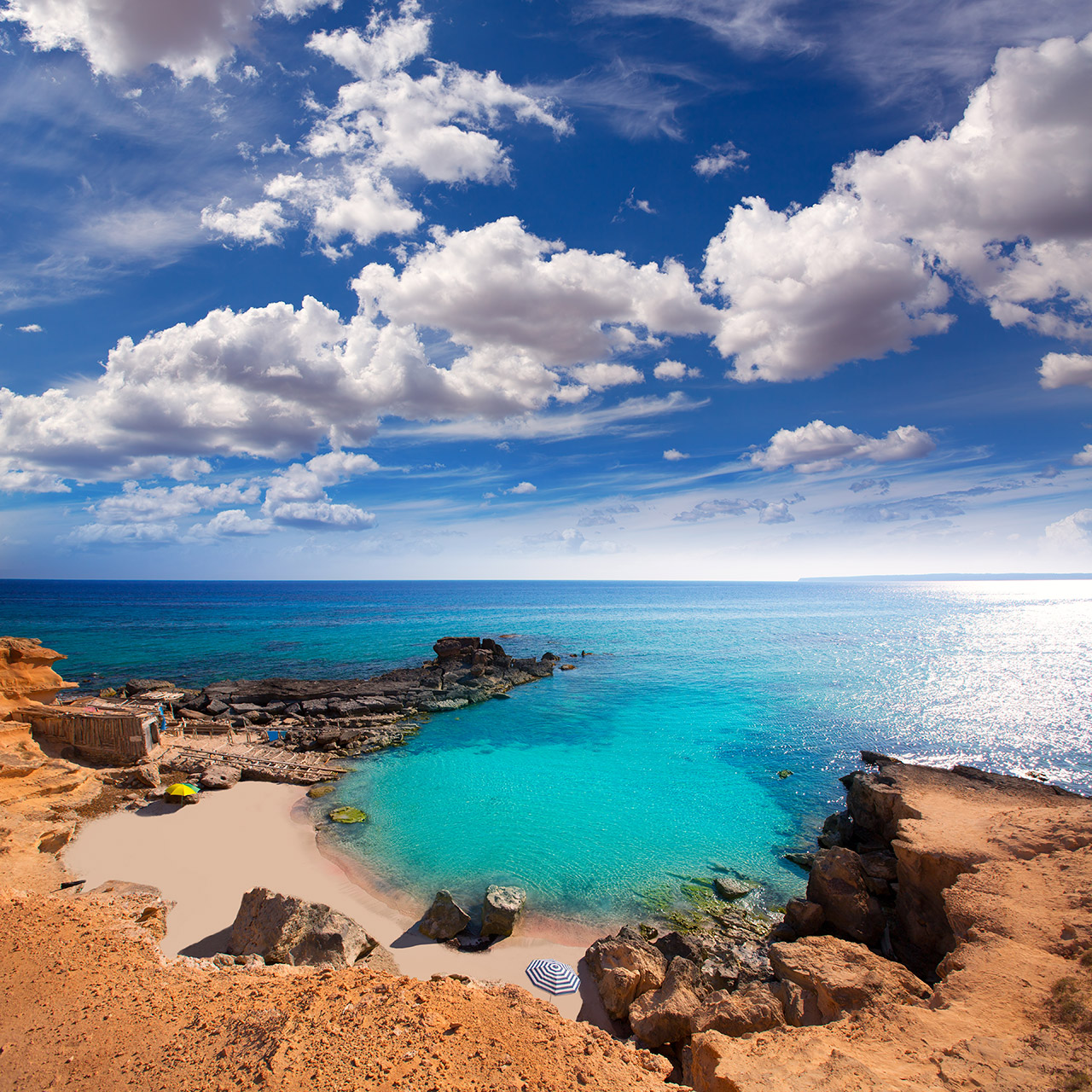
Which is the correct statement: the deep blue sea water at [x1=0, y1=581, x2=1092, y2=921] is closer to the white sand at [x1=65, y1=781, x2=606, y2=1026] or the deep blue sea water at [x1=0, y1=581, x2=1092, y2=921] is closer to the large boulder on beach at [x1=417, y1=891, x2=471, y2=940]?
the white sand at [x1=65, y1=781, x2=606, y2=1026]

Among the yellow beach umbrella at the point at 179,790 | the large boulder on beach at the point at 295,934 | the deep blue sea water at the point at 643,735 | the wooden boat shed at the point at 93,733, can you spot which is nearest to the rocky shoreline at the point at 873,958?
the deep blue sea water at the point at 643,735

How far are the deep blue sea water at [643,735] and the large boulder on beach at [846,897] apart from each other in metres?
3.69

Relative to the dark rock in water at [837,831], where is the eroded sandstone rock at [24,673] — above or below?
above

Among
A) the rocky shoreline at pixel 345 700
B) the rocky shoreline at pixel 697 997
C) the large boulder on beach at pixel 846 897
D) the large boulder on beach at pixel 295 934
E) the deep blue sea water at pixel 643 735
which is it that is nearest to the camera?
the rocky shoreline at pixel 697 997

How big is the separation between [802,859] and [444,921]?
14323 millimetres

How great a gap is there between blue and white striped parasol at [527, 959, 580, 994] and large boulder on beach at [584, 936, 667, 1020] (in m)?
0.58

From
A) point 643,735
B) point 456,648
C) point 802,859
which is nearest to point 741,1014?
point 802,859

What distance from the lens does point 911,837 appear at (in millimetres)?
15547

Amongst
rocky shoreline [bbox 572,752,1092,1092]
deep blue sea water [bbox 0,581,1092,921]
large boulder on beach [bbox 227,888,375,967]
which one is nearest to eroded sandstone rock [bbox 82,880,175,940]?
large boulder on beach [bbox 227,888,375,967]

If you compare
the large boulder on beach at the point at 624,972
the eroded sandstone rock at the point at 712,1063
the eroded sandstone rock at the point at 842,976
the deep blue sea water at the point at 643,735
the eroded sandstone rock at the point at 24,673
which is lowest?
the deep blue sea water at the point at 643,735

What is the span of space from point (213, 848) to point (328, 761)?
1103 cm

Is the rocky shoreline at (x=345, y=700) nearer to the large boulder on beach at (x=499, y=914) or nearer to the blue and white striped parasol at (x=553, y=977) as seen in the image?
the large boulder on beach at (x=499, y=914)

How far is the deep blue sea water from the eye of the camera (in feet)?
68.2

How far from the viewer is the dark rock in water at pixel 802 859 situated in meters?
20.2
